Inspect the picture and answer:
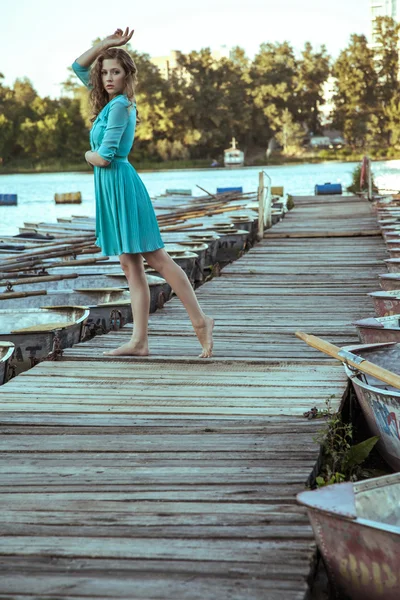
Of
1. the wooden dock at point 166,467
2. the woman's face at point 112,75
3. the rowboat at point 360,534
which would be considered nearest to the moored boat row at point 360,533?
the rowboat at point 360,534

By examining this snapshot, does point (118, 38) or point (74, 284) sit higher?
point (118, 38)

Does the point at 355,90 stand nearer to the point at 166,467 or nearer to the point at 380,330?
the point at 380,330

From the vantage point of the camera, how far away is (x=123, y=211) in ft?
14.9

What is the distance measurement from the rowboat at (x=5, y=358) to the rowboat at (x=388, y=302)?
7.21 ft

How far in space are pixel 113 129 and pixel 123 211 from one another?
41 centimetres

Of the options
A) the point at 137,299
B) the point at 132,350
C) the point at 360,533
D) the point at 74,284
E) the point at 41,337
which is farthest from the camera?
the point at 74,284

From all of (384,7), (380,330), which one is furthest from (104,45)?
(384,7)

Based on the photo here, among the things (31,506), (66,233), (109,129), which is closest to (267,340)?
(109,129)

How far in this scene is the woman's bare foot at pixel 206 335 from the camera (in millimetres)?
4980

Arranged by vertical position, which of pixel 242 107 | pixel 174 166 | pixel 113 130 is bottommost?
pixel 174 166

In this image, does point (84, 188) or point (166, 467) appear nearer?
point (166, 467)

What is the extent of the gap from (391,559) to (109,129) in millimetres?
2715

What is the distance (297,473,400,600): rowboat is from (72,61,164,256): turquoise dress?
227cm

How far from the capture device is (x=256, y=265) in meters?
10.3
